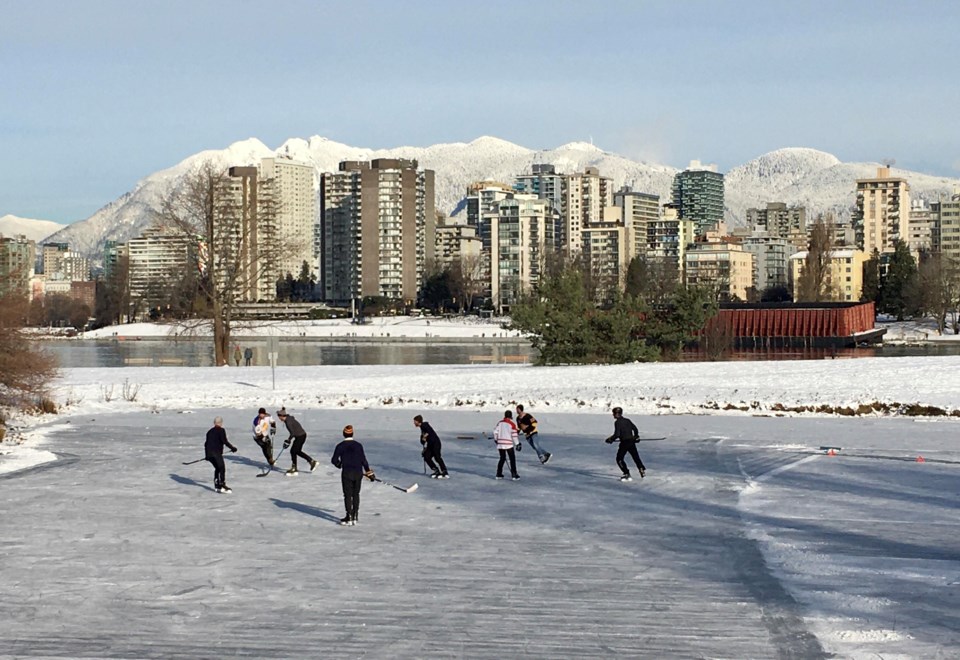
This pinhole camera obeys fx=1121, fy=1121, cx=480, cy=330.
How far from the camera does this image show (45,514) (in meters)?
18.8

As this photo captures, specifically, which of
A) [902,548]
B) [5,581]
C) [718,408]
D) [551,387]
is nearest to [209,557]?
[5,581]

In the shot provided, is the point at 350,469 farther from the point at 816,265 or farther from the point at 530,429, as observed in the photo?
the point at 816,265

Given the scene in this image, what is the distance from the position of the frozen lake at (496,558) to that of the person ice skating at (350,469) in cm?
38

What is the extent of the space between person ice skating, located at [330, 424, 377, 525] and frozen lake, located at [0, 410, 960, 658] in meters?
0.38

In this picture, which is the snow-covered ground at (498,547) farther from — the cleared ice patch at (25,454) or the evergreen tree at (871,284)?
the evergreen tree at (871,284)

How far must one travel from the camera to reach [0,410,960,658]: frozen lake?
11719 millimetres

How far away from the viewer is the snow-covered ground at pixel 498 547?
11.8 m

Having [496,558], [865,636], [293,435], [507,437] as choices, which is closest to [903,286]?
[507,437]

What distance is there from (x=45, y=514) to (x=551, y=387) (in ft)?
80.9

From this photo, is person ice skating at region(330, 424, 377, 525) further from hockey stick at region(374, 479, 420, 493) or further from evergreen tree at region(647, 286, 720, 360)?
evergreen tree at region(647, 286, 720, 360)

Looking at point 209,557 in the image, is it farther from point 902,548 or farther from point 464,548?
point 902,548

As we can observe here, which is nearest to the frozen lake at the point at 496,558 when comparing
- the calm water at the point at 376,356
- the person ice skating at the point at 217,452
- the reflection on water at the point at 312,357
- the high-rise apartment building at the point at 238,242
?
the person ice skating at the point at 217,452

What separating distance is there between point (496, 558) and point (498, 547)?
0.70 meters

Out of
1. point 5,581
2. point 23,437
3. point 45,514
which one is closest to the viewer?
point 5,581
